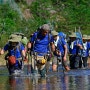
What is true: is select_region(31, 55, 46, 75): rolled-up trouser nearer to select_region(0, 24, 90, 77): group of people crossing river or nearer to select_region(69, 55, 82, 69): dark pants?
select_region(0, 24, 90, 77): group of people crossing river

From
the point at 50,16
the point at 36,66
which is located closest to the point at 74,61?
the point at 36,66

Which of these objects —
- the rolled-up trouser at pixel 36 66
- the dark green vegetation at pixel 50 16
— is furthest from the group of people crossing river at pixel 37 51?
the dark green vegetation at pixel 50 16

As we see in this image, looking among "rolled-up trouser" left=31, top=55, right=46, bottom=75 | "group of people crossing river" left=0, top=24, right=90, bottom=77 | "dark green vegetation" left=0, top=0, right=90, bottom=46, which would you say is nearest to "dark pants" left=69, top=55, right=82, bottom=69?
"group of people crossing river" left=0, top=24, right=90, bottom=77

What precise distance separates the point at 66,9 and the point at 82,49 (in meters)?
17.8

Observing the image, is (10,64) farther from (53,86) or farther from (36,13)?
(36,13)

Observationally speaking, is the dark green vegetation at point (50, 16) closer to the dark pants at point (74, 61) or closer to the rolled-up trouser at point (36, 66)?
the dark pants at point (74, 61)

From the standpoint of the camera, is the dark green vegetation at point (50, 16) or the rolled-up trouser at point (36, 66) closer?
the rolled-up trouser at point (36, 66)

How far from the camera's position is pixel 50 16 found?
40.4 m

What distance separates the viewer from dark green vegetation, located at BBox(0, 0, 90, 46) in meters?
35.9

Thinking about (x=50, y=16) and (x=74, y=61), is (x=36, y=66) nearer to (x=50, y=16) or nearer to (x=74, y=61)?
(x=74, y=61)

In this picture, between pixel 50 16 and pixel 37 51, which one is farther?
pixel 50 16

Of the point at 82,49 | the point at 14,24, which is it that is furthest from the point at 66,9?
the point at 82,49

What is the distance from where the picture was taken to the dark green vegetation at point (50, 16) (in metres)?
35.9

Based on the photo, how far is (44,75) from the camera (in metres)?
18.1
